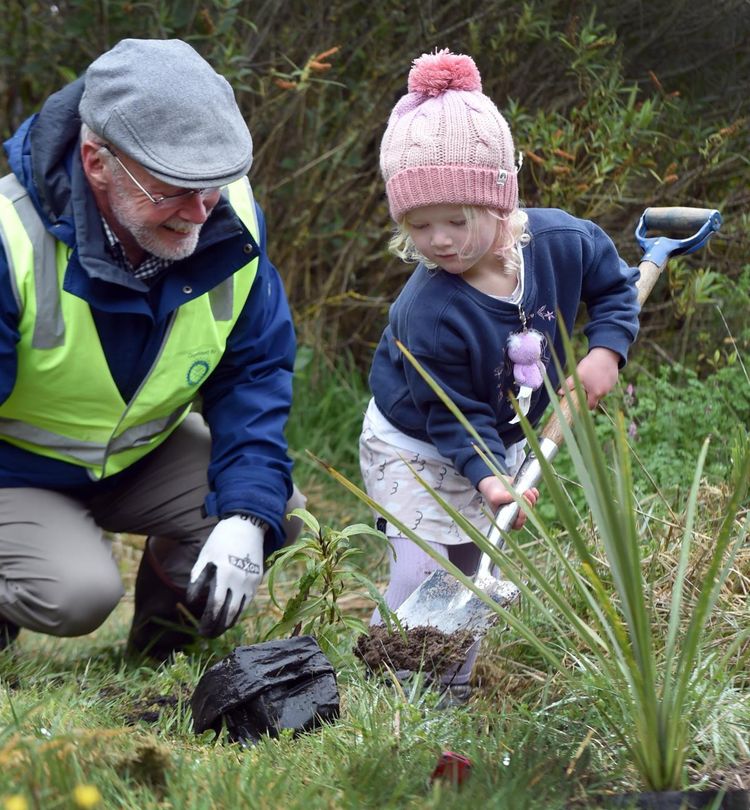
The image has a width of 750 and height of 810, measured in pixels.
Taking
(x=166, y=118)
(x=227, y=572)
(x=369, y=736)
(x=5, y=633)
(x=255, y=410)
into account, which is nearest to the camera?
(x=369, y=736)

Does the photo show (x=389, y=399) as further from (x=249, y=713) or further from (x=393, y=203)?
(x=249, y=713)

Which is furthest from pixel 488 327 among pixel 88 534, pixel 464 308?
pixel 88 534

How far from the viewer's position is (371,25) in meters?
4.90

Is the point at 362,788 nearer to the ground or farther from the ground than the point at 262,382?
farther from the ground

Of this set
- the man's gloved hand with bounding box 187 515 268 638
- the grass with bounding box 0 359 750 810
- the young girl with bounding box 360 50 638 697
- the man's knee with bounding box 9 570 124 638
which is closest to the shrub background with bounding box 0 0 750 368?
the young girl with bounding box 360 50 638 697

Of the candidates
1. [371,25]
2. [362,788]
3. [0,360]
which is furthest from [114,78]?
[371,25]

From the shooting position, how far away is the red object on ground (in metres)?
1.95

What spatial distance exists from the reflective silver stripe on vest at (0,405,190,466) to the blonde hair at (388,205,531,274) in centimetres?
92

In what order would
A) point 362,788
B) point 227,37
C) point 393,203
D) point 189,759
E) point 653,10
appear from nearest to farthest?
point 362,788 → point 189,759 → point 393,203 → point 653,10 → point 227,37

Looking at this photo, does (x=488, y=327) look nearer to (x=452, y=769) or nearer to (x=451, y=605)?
(x=451, y=605)

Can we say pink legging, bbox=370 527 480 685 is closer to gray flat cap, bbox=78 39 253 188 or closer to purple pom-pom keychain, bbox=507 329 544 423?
purple pom-pom keychain, bbox=507 329 544 423

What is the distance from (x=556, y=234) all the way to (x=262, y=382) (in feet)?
3.15

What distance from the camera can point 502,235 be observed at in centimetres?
288

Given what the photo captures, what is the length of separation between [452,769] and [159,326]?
1606 millimetres
